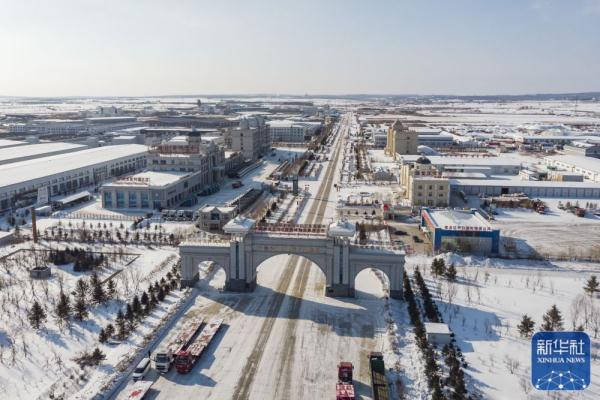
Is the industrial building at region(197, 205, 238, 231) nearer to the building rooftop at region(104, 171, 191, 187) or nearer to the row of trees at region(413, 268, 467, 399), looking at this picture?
the building rooftop at region(104, 171, 191, 187)

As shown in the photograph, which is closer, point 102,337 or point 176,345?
point 176,345

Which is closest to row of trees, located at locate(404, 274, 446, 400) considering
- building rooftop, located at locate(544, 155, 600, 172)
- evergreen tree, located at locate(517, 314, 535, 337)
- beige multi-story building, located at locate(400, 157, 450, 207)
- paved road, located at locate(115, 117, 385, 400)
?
paved road, located at locate(115, 117, 385, 400)

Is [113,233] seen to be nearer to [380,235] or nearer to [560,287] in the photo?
[380,235]

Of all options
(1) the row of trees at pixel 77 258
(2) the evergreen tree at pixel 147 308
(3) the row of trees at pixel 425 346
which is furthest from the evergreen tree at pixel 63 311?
(3) the row of trees at pixel 425 346

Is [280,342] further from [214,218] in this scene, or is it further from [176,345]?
[214,218]

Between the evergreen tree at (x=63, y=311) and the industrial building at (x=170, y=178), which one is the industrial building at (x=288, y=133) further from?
the evergreen tree at (x=63, y=311)

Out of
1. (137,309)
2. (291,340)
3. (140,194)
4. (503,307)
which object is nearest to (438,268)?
(503,307)
